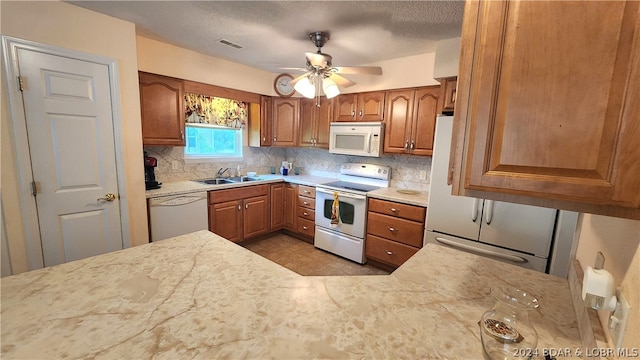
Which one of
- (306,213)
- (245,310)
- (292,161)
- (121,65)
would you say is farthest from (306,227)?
(245,310)

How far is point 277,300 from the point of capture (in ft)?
3.09

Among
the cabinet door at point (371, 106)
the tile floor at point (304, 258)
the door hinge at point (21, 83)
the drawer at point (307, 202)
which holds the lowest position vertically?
the tile floor at point (304, 258)

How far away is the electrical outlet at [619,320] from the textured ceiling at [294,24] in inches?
76.8

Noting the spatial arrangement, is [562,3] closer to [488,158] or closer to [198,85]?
[488,158]

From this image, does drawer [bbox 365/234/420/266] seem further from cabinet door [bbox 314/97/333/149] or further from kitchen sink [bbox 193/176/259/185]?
kitchen sink [bbox 193/176/259/185]

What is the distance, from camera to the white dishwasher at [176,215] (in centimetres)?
271

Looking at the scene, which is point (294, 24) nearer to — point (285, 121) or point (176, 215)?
point (285, 121)

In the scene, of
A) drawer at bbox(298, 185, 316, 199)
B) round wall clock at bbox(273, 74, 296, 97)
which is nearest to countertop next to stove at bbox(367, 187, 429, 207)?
drawer at bbox(298, 185, 316, 199)

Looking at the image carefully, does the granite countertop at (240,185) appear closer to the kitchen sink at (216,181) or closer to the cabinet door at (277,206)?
the kitchen sink at (216,181)

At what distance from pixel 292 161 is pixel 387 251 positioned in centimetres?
237

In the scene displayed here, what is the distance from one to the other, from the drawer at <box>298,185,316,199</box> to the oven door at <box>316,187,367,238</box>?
4.9 inches

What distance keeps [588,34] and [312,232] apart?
3417 mm

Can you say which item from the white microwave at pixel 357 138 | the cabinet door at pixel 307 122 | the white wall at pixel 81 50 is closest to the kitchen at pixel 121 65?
the white wall at pixel 81 50

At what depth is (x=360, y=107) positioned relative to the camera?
3393 millimetres
